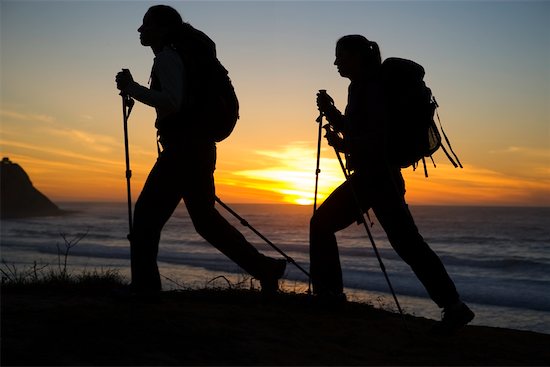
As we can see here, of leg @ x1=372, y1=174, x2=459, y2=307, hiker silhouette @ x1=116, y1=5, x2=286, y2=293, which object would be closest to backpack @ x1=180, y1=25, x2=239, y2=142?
hiker silhouette @ x1=116, y1=5, x2=286, y2=293

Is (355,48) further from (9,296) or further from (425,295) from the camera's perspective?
(425,295)

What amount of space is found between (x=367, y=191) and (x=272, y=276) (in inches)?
51.9

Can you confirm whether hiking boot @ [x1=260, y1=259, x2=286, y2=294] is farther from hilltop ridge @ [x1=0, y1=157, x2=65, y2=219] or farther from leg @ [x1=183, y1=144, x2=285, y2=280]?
hilltop ridge @ [x1=0, y1=157, x2=65, y2=219]

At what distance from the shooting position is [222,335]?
13.6ft

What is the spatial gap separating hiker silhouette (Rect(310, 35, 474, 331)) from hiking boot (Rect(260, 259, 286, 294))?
1.26 feet

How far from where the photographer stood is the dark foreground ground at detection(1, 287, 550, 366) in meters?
3.57

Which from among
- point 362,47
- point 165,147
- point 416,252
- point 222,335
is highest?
point 362,47

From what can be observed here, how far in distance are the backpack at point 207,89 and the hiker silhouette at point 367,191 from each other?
940mm

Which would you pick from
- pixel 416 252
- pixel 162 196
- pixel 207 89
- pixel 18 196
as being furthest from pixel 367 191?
pixel 18 196

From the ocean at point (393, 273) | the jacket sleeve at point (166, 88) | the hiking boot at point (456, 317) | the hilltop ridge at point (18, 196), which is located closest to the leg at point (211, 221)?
the jacket sleeve at point (166, 88)

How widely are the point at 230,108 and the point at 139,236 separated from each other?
1.33m

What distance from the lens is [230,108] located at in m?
4.84

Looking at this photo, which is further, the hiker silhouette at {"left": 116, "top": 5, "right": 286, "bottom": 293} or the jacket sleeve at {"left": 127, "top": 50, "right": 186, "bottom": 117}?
the hiker silhouette at {"left": 116, "top": 5, "right": 286, "bottom": 293}

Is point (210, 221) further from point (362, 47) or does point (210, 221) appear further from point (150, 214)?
point (362, 47)
